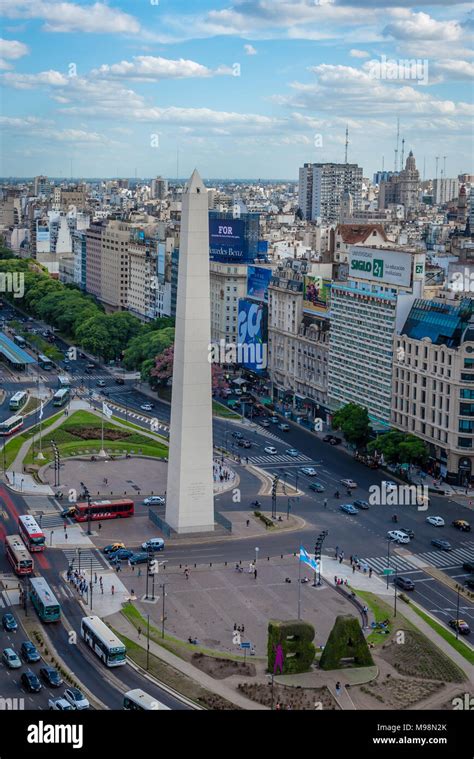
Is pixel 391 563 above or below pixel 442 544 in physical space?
below

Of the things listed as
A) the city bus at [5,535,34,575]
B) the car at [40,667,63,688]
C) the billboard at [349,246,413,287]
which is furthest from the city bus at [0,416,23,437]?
the car at [40,667,63,688]

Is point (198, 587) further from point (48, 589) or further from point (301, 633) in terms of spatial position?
point (301, 633)

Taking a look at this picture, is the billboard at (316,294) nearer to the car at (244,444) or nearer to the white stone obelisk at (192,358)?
the car at (244,444)

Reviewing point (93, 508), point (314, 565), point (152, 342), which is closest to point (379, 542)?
point (314, 565)

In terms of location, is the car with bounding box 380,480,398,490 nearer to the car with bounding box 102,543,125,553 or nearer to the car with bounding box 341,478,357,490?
the car with bounding box 341,478,357,490

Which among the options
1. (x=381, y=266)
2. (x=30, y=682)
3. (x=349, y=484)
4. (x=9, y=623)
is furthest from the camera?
(x=381, y=266)

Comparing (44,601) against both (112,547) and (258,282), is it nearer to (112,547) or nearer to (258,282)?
(112,547)

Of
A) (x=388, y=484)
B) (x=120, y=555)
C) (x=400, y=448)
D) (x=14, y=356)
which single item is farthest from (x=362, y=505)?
(x=14, y=356)
